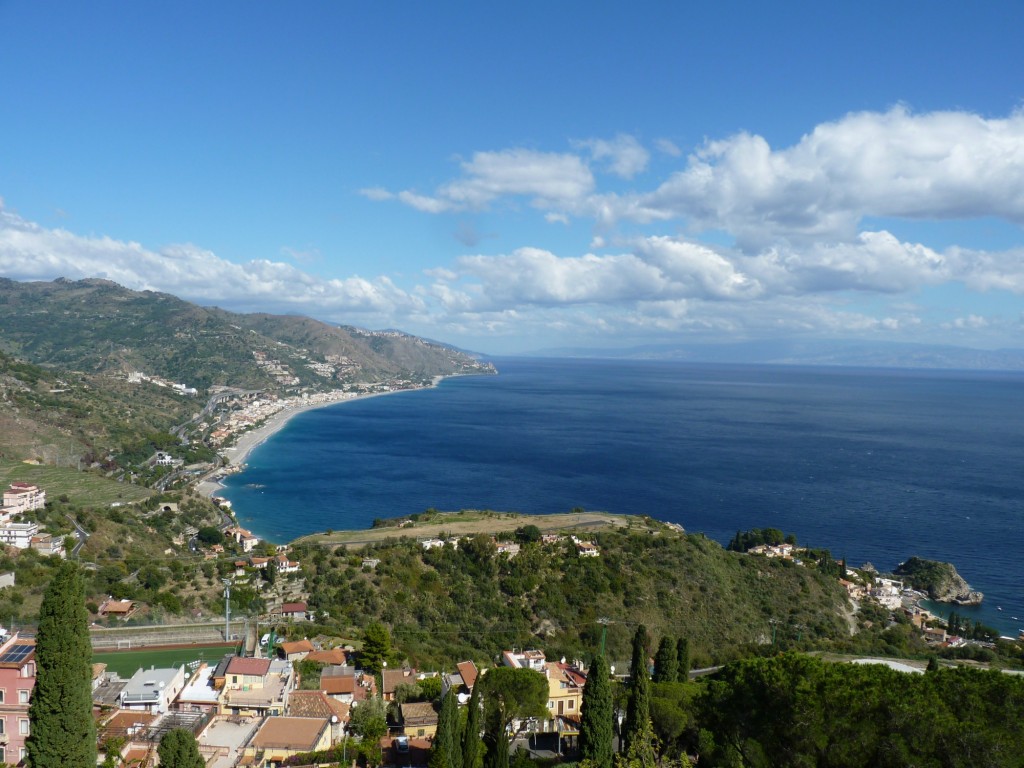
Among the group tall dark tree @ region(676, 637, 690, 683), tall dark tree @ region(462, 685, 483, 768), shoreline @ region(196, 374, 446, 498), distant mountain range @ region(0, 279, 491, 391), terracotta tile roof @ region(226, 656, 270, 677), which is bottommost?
shoreline @ region(196, 374, 446, 498)

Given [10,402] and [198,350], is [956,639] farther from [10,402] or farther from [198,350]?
[198,350]

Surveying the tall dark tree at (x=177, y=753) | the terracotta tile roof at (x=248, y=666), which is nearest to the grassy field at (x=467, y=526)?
the terracotta tile roof at (x=248, y=666)

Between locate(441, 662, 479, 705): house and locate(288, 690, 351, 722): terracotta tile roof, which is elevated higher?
locate(288, 690, 351, 722): terracotta tile roof

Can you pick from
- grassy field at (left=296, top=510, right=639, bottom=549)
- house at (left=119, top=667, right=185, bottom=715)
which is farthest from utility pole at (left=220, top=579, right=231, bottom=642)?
grassy field at (left=296, top=510, right=639, bottom=549)

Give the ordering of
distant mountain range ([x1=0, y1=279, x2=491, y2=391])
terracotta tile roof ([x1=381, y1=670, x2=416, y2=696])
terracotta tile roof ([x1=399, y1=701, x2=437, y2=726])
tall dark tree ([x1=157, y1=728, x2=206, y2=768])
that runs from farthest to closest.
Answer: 1. distant mountain range ([x1=0, y1=279, x2=491, y2=391])
2. terracotta tile roof ([x1=381, y1=670, x2=416, y2=696])
3. terracotta tile roof ([x1=399, y1=701, x2=437, y2=726])
4. tall dark tree ([x1=157, y1=728, x2=206, y2=768])

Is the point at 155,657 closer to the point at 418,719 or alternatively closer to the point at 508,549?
the point at 418,719

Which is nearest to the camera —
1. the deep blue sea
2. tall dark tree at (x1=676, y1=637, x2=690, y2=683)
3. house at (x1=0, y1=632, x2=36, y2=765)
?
house at (x1=0, y1=632, x2=36, y2=765)

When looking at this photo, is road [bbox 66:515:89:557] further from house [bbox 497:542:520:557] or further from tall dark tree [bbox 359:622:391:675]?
house [bbox 497:542:520:557]
